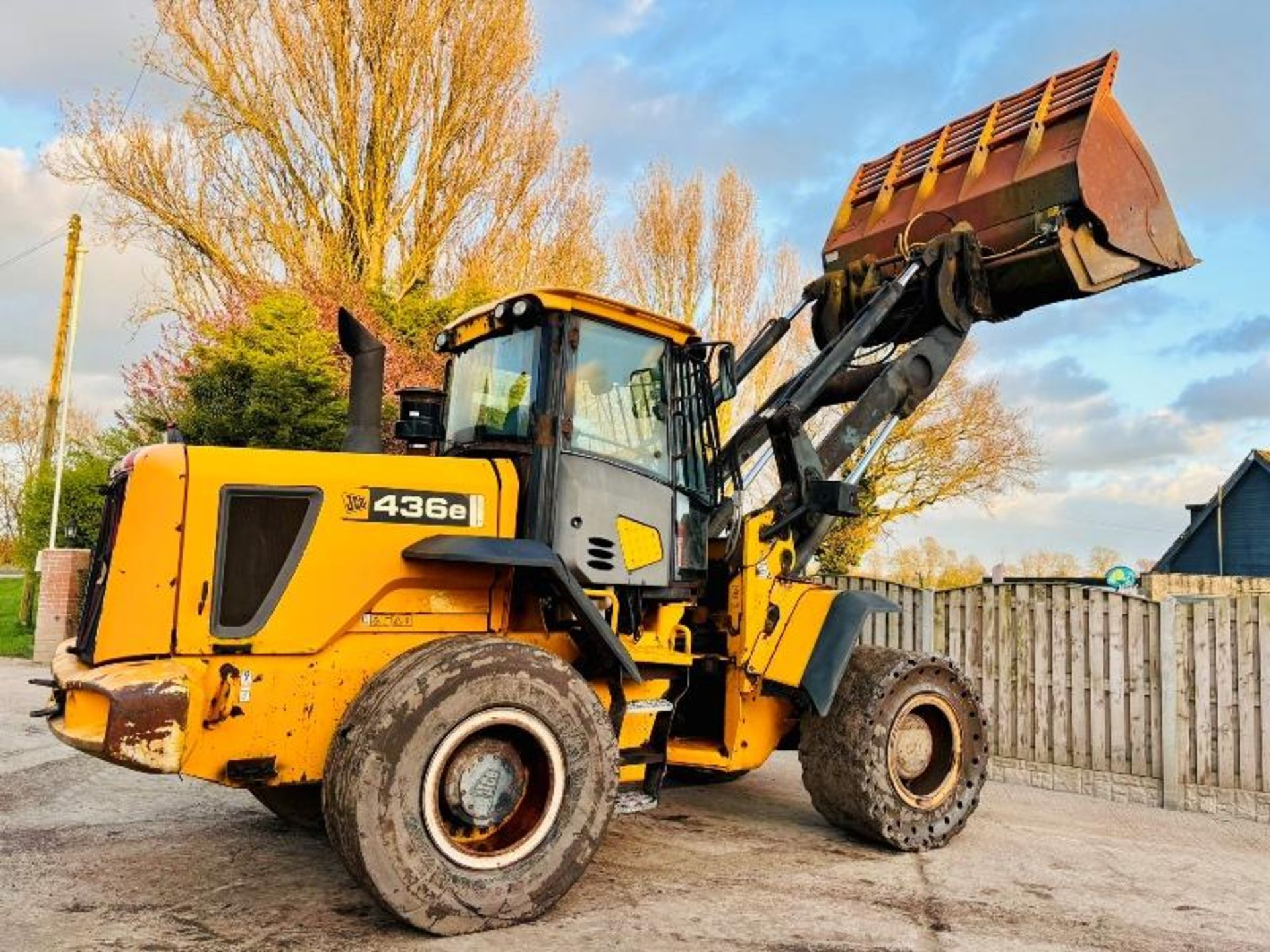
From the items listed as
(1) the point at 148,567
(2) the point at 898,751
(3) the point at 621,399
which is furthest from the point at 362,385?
(2) the point at 898,751

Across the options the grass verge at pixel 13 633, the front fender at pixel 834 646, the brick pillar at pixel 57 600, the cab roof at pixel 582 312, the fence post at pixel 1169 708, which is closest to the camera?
the cab roof at pixel 582 312

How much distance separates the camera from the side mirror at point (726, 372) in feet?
17.8

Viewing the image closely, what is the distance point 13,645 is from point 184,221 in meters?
7.17

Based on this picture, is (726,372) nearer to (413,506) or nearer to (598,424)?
(598,424)

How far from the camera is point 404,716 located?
4098mm

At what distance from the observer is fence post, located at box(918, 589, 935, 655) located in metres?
9.27

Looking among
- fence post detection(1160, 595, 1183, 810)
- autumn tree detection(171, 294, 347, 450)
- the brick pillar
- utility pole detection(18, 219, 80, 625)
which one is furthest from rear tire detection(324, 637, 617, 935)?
utility pole detection(18, 219, 80, 625)

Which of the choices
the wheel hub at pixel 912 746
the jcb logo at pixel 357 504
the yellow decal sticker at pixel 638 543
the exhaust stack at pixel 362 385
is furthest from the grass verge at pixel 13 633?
the wheel hub at pixel 912 746

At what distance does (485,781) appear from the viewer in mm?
4348

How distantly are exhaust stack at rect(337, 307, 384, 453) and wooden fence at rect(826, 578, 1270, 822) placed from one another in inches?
195

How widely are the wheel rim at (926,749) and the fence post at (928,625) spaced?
3.22m

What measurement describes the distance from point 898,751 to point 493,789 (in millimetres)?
2631

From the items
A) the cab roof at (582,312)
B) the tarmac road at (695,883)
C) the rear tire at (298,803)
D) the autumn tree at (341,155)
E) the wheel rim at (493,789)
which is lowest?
the tarmac road at (695,883)

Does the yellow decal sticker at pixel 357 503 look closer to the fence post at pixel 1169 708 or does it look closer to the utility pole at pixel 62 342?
the fence post at pixel 1169 708
